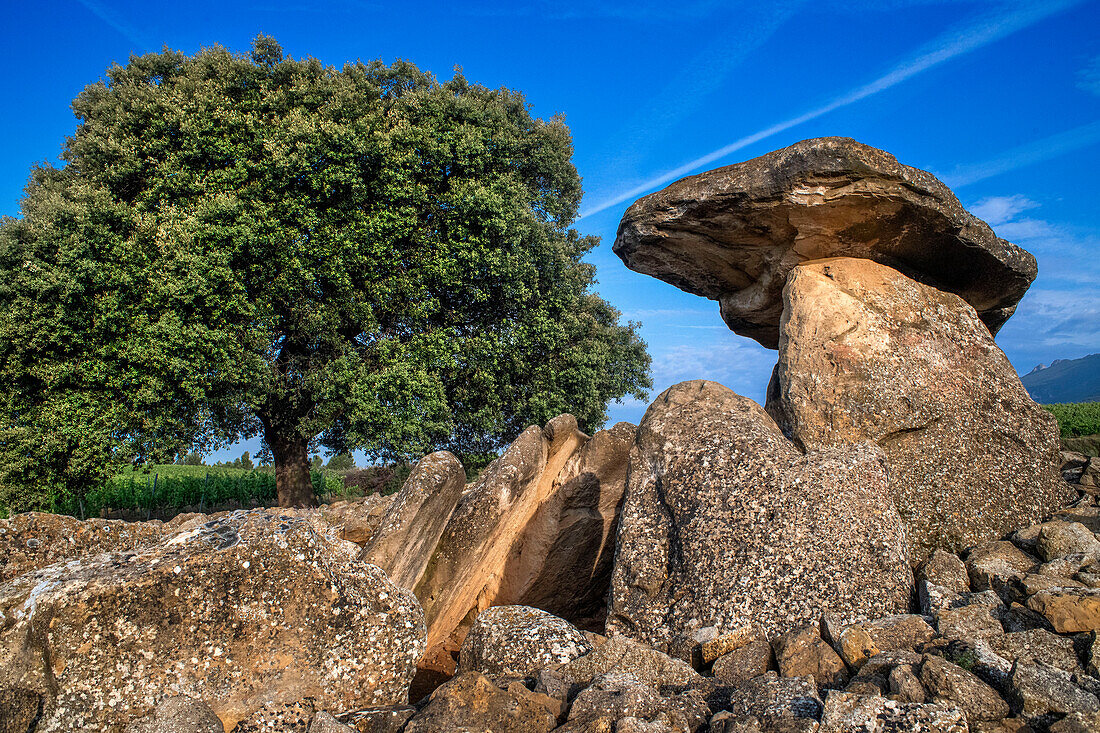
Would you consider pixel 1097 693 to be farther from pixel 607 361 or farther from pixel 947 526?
pixel 607 361

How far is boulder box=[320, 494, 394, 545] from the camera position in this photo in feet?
30.6

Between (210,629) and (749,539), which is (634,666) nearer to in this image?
(749,539)

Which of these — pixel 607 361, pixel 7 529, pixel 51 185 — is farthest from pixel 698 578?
pixel 51 185

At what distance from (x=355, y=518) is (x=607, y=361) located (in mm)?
12388

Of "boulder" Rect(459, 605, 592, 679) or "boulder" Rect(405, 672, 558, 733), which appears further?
"boulder" Rect(459, 605, 592, 679)

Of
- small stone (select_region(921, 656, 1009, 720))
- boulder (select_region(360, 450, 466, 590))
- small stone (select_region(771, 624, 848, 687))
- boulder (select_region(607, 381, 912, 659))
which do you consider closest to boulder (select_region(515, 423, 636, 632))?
boulder (select_region(607, 381, 912, 659))

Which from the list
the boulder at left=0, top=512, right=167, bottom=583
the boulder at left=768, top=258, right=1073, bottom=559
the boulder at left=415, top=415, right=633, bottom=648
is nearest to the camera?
the boulder at left=0, top=512, right=167, bottom=583

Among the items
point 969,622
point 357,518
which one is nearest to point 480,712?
point 969,622

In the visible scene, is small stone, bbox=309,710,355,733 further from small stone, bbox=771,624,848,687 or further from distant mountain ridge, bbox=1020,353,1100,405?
distant mountain ridge, bbox=1020,353,1100,405

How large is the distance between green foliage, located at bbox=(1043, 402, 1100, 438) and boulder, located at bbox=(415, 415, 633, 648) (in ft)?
31.3

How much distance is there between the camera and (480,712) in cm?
421

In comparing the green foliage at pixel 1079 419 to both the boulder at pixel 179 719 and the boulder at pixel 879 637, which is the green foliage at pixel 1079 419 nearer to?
the boulder at pixel 879 637

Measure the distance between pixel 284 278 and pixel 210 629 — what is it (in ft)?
46.2

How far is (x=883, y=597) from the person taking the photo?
6078 millimetres
